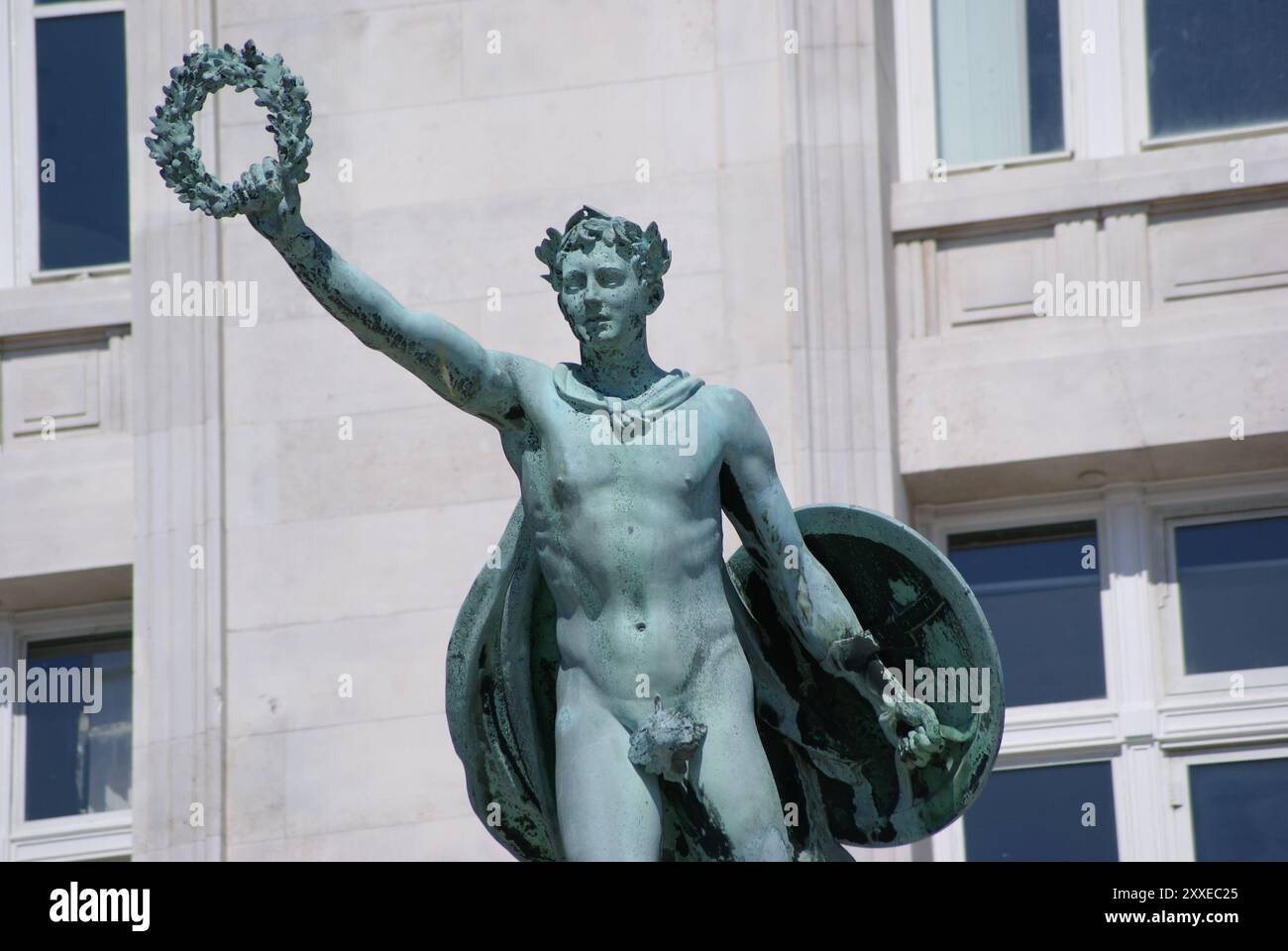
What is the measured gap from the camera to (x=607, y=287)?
14.8 m

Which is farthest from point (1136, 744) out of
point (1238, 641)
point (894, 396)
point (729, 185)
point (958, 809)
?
point (958, 809)

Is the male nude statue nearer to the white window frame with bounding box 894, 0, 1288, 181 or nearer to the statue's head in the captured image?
the statue's head

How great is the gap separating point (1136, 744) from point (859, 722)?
5.75 meters

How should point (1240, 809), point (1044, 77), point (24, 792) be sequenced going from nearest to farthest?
point (1240, 809)
point (24, 792)
point (1044, 77)

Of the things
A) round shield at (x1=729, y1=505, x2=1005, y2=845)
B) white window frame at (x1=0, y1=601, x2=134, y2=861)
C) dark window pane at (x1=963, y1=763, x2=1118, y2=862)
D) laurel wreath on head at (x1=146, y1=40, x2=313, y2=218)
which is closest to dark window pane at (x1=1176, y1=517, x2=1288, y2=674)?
dark window pane at (x1=963, y1=763, x2=1118, y2=862)

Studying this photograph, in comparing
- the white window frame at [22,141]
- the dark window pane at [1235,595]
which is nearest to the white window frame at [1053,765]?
the dark window pane at [1235,595]

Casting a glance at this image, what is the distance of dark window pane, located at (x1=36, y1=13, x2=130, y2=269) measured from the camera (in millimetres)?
22406

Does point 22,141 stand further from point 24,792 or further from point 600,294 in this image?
point 600,294

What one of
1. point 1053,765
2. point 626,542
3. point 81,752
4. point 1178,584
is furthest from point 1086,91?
point 626,542

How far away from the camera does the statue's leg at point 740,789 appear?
14.4 meters

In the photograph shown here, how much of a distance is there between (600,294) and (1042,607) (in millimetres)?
6562

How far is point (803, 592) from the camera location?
585 inches

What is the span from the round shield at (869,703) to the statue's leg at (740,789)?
0.42 metres

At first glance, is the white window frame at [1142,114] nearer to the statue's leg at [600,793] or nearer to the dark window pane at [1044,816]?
the dark window pane at [1044,816]
